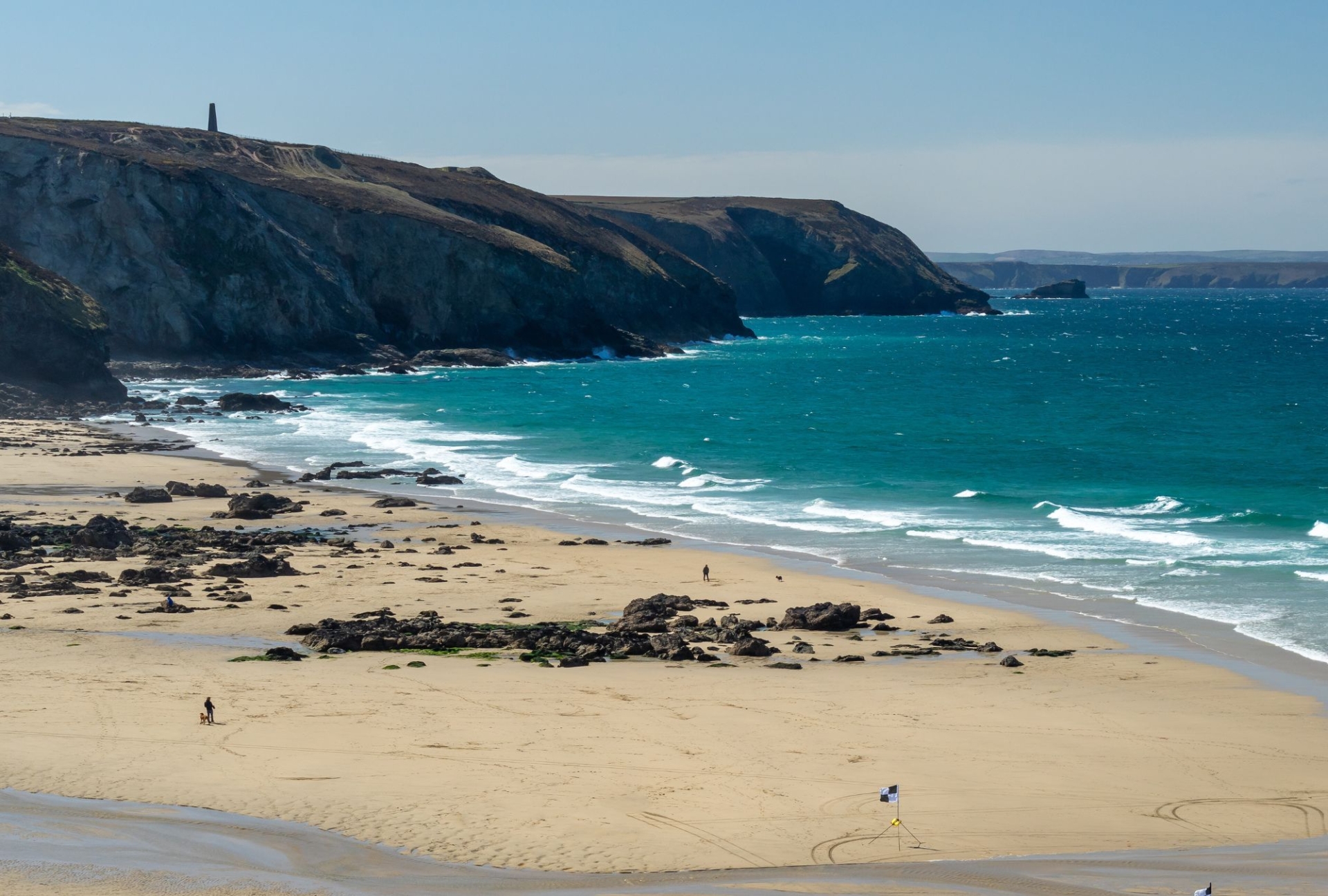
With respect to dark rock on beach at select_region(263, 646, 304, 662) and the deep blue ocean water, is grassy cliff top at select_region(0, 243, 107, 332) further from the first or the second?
dark rock on beach at select_region(263, 646, 304, 662)

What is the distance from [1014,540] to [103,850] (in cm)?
2794

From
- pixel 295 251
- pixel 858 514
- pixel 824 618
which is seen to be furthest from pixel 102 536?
pixel 295 251

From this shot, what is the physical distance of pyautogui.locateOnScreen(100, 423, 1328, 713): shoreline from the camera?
77.6 feet

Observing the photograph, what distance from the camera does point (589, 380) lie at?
97.8 m

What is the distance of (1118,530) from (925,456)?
17.1 metres

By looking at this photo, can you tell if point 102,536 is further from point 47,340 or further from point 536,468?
point 47,340

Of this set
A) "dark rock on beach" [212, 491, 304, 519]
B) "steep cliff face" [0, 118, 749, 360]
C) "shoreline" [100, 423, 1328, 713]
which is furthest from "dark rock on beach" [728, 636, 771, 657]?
"steep cliff face" [0, 118, 749, 360]

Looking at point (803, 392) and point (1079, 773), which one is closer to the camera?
point (1079, 773)

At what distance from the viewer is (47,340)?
72.1 m

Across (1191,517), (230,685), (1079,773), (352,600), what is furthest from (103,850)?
(1191,517)

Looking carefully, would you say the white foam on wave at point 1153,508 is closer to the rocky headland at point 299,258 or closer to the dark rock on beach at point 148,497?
the dark rock on beach at point 148,497

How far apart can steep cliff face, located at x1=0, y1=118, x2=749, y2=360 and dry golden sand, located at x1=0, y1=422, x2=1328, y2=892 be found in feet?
239

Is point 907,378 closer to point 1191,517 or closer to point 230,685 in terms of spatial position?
point 1191,517

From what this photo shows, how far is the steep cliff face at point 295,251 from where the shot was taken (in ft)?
310
